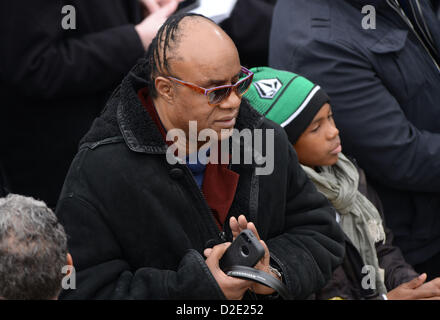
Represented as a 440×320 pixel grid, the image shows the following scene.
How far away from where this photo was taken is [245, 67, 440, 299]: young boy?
2.61 meters

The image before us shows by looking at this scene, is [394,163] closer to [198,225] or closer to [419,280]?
[419,280]

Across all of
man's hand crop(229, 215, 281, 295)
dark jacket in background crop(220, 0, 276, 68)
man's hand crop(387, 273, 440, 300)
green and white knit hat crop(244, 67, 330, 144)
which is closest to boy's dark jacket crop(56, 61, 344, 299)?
man's hand crop(229, 215, 281, 295)

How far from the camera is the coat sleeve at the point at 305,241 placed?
2152mm

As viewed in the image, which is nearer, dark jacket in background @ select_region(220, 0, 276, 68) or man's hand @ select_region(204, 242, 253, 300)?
man's hand @ select_region(204, 242, 253, 300)

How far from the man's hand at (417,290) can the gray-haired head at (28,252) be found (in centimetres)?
156

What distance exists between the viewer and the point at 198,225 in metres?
2.09

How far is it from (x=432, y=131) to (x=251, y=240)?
4.82ft

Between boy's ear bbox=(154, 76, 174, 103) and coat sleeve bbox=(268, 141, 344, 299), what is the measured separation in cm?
51

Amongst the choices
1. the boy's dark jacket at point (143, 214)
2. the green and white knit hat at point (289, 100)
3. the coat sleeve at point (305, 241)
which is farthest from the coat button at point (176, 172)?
the green and white knit hat at point (289, 100)

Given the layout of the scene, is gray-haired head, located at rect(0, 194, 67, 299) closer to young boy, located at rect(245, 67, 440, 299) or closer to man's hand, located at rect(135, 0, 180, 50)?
young boy, located at rect(245, 67, 440, 299)

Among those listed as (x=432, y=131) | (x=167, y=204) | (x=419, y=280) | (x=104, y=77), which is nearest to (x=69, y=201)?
(x=167, y=204)

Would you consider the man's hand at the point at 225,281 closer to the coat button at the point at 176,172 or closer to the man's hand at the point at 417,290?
the coat button at the point at 176,172

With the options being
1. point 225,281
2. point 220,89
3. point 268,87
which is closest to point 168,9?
point 268,87
